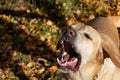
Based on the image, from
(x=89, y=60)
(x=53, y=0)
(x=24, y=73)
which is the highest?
(x=89, y=60)

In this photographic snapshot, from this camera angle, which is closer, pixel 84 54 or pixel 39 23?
pixel 84 54

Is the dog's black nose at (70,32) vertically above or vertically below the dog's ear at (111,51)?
above

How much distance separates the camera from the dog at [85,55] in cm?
544

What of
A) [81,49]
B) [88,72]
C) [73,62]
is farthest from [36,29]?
[81,49]

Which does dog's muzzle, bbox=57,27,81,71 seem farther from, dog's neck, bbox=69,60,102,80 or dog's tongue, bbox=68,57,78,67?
dog's neck, bbox=69,60,102,80

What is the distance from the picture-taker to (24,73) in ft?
→ 26.4

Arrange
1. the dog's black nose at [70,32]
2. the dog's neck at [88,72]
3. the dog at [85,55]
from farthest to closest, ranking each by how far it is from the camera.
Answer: the dog's neck at [88,72]
the dog at [85,55]
the dog's black nose at [70,32]

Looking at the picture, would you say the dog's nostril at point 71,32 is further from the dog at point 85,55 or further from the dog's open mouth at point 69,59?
the dog's open mouth at point 69,59

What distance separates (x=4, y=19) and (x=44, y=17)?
110 centimetres

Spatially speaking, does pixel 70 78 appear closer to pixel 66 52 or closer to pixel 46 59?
pixel 66 52

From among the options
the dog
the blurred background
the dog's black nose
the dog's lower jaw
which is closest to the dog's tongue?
the dog

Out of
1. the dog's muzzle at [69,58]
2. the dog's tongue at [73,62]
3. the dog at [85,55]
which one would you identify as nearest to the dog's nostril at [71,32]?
the dog at [85,55]

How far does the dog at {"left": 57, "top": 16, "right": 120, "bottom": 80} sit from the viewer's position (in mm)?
5438

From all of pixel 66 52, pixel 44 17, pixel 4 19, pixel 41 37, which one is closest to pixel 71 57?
pixel 66 52
